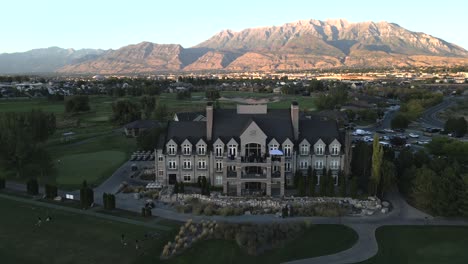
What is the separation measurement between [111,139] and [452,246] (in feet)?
248

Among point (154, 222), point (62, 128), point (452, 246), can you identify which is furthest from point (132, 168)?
point (62, 128)

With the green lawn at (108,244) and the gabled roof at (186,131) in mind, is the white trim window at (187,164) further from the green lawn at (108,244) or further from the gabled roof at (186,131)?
the green lawn at (108,244)

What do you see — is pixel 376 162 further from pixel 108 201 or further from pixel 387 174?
pixel 108 201

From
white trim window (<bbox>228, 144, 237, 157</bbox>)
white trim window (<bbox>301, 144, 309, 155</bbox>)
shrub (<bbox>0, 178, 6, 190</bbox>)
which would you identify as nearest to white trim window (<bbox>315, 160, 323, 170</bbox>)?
white trim window (<bbox>301, 144, 309, 155</bbox>)

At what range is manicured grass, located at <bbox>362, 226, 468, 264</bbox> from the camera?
123ft

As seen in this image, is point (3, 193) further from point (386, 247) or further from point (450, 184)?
point (450, 184)

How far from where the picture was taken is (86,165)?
230ft

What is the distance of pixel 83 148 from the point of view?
3356 inches

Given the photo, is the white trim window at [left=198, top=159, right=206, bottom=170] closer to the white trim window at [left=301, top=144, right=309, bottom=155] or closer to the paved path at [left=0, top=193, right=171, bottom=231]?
the white trim window at [left=301, top=144, right=309, bottom=155]

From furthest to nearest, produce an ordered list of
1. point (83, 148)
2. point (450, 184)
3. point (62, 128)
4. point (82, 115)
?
point (82, 115) < point (62, 128) < point (83, 148) < point (450, 184)

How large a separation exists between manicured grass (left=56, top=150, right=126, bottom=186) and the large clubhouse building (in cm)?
1261

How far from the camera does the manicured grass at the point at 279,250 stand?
37594mm

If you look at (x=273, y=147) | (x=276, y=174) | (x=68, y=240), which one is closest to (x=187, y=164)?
(x=273, y=147)

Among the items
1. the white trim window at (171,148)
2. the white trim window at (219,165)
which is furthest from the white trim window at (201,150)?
the white trim window at (171,148)
